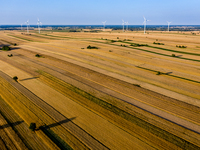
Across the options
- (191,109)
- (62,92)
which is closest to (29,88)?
(62,92)

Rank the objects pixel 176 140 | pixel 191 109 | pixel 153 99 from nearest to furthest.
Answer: pixel 176 140
pixel 191 109
pixel 153 99

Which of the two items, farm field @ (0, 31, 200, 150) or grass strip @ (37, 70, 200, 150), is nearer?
grass strip @ (37, 70, 200, 150)

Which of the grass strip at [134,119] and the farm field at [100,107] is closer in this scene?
the grass strip at [134,119]

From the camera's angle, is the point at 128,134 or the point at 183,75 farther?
the point at 183,75

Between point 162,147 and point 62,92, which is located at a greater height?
point 62,92

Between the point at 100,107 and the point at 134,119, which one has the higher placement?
the point at 100,107

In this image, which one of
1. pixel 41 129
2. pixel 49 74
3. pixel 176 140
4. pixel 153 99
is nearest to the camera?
pixel 176 140

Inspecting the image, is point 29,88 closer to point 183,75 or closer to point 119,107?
point 119,107

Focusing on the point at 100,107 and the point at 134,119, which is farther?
the point at 100,107

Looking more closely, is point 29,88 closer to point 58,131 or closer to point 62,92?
point 62,92

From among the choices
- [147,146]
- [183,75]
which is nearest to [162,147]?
[147,146]
